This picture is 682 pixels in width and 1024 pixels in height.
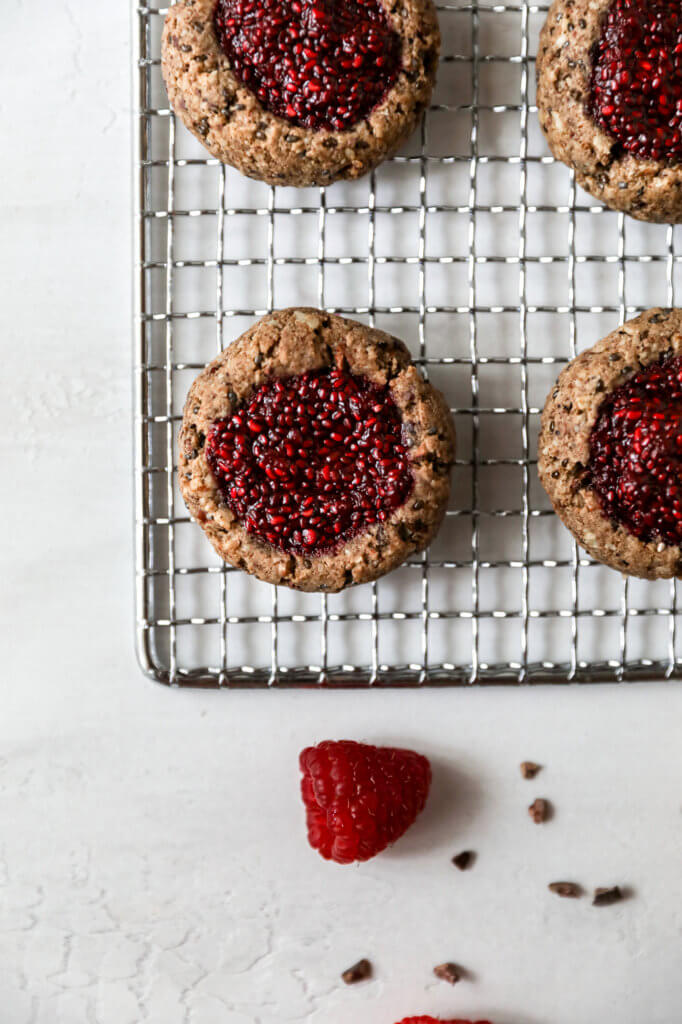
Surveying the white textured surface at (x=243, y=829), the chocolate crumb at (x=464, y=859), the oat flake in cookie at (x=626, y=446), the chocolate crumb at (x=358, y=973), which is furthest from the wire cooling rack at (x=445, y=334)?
the chocolate crumb at (x=358, y=973)

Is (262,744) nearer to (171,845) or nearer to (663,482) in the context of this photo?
(171,845)

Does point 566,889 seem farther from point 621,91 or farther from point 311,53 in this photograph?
point 311,53

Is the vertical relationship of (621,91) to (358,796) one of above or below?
above

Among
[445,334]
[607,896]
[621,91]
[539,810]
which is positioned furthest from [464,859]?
[621,91]

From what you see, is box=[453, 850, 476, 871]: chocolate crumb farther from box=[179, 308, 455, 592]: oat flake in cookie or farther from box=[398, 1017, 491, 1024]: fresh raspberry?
box=[179, 308, 455, 592]: oat flake in cookie

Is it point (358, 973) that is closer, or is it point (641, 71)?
point (641, 71)

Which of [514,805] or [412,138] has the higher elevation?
[412,138]

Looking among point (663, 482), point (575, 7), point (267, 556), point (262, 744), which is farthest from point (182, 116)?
point (262, 744)
